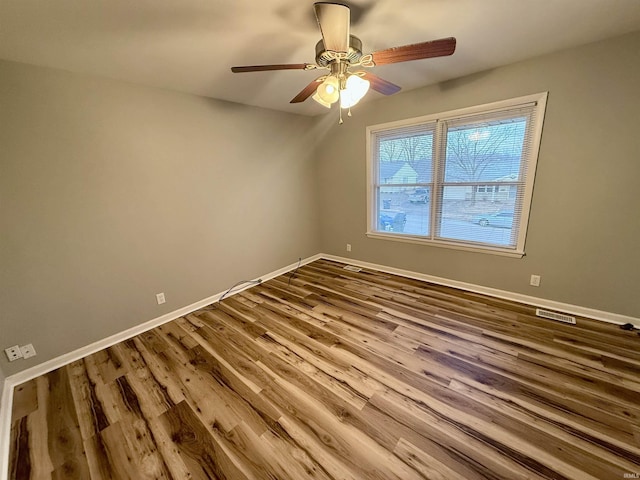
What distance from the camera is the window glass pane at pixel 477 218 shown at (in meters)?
2.64

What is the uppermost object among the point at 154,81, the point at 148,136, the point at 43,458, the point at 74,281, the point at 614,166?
the point at 154,81

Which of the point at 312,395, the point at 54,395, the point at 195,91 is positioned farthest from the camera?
the point at 195,91

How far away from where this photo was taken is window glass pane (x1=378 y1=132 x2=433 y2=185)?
3.06 meters

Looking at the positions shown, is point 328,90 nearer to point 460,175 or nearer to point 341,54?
point 341,54

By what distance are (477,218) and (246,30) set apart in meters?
2.87

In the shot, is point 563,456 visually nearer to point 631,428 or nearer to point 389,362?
point 631,428

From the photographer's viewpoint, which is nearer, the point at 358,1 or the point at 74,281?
the point at 358,1

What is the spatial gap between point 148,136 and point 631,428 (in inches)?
163

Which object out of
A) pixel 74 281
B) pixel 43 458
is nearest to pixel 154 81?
pixel 74 281

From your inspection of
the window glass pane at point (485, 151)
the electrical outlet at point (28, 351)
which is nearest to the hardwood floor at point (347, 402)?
the electrical outlet at point (28, 351)

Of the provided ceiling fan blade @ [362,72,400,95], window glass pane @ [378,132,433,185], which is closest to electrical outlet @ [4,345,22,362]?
ceiling fan blade @ [362,72,400,95]

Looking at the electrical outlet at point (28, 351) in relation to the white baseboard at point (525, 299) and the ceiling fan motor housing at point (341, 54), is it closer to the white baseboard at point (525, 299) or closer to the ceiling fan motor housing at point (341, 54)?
the ceiling fan motor housing at point (341, 54)

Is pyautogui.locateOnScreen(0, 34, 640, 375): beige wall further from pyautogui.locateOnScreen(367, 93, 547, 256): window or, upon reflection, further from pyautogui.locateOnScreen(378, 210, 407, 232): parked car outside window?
pyautogui.locateOnScreen(378, 210, 407, 232): parked car outside window

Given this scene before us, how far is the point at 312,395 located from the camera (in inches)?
65.8
